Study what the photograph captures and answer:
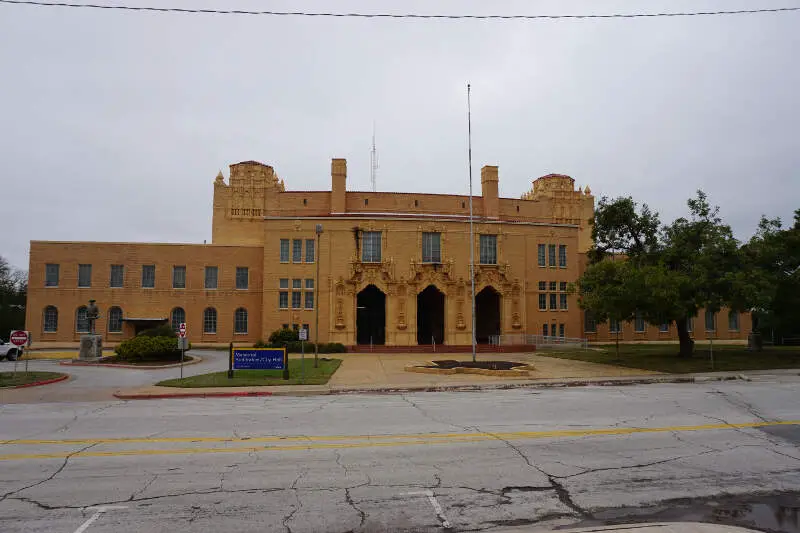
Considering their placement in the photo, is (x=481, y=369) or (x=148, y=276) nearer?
(x=481, y=369)

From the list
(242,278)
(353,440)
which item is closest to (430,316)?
(242,278)

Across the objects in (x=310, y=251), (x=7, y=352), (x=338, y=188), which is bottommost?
(x=7, y=352)

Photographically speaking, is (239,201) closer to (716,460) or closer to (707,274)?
(707,274)

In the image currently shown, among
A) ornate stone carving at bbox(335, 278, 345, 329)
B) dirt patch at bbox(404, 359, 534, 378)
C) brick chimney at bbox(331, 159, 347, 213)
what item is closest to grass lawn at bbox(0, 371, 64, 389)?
dirt patch at bbox(404, 359, 534, 378)

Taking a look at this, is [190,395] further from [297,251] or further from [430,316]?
[430,316]

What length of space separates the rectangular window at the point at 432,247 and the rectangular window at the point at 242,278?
17.2 meters

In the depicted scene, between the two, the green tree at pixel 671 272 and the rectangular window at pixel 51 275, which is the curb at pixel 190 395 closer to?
the green tree at pixel 671 272

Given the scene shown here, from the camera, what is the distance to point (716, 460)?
930 centimetres

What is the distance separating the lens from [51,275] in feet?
170

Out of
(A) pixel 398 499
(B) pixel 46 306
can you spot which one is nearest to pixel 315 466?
(A) pixel 398 499

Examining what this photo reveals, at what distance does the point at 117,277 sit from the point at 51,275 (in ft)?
19.8

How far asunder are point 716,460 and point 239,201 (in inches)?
2399

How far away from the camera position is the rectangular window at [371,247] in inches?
1984

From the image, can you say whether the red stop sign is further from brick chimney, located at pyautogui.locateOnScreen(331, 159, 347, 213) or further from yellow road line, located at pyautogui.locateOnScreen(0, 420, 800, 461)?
brick chimney, located at pyautogui.locateOnScreen(331, 159, 347, 213)
